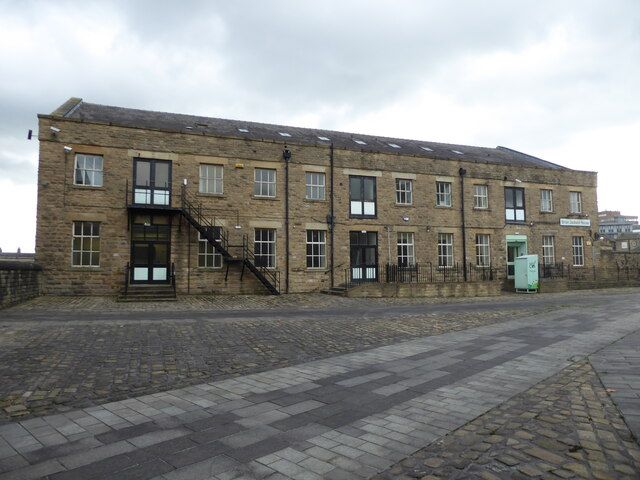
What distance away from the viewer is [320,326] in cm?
1074

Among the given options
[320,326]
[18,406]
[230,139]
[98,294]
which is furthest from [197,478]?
[230,139]

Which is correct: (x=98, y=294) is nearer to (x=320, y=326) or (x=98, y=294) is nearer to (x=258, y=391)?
(x=320, y=326)

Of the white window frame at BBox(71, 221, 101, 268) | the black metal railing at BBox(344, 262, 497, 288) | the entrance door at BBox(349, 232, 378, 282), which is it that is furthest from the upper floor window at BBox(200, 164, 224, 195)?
the black metal railing at BBox(344, 262, 497, 288)

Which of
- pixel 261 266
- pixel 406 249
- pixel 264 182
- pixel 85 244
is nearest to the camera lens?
pixel 85 244

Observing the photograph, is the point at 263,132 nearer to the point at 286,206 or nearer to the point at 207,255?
the point at 286,206

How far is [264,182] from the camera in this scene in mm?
20781

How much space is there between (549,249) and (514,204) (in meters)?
3.59

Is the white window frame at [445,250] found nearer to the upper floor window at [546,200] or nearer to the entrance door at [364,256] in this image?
the entrance door at [364,256]

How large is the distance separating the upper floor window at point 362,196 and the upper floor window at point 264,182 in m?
3.99

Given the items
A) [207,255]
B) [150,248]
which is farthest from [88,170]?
[207,255]

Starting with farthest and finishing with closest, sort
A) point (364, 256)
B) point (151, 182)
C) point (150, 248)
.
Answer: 1. point (364, 256)
2. point (151, 182)
3. point (150, 248)

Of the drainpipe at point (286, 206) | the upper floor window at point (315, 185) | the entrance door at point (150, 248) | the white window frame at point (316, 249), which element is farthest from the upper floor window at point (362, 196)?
the entrance door at point (150, 248)

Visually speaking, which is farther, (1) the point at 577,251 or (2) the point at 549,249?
(1) the point at 577,251

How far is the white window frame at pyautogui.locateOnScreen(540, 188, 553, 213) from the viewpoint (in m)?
26.9
